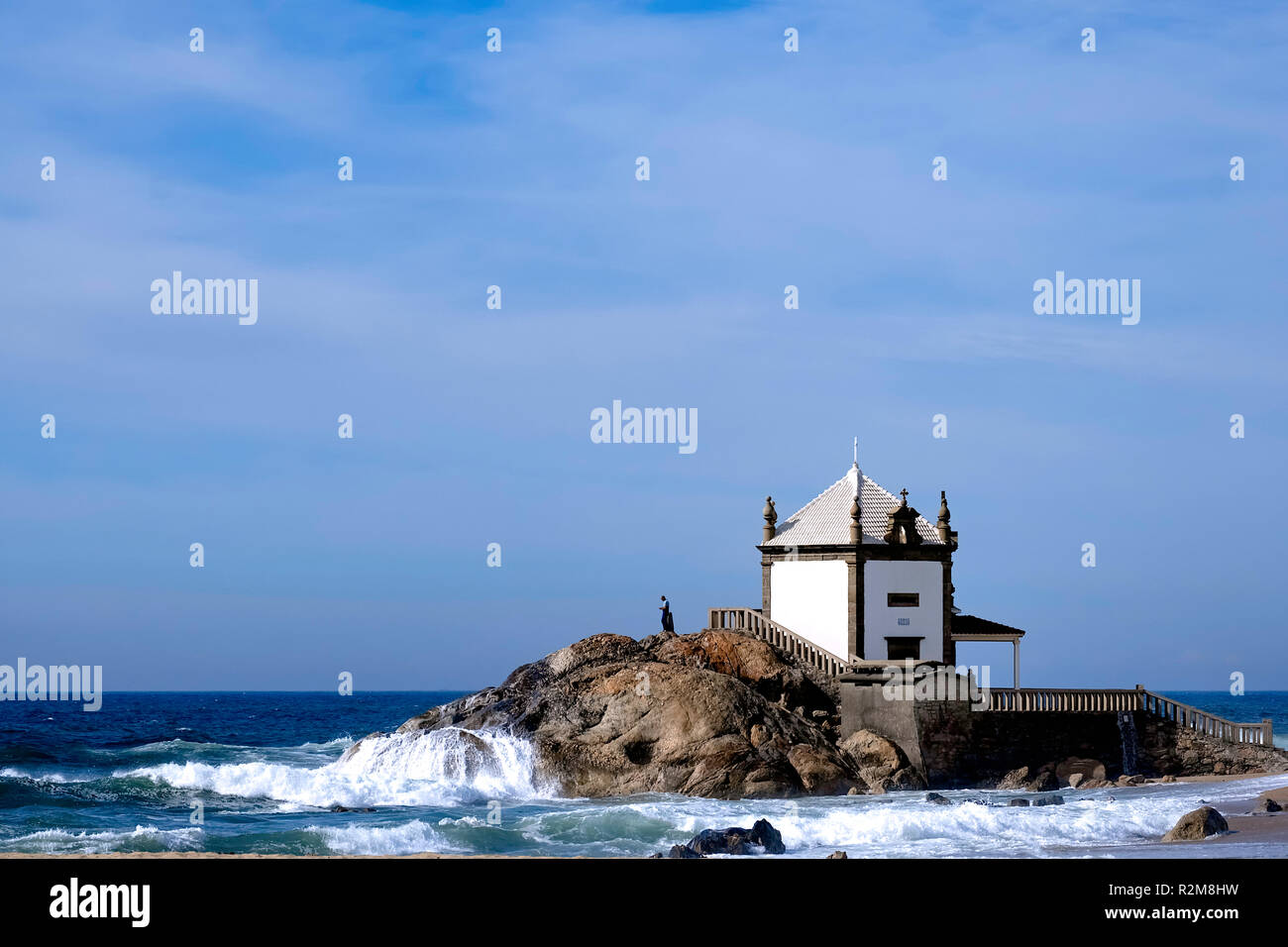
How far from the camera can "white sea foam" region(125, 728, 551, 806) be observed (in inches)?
1513

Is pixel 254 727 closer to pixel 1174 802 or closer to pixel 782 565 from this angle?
pixel 782 565

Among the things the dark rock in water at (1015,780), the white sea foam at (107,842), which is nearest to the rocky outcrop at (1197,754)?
the dark rock in water at (1015,780)

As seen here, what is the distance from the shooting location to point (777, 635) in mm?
45375

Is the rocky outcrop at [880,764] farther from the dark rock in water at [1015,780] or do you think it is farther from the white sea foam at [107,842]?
the white sea foam at [107,842]

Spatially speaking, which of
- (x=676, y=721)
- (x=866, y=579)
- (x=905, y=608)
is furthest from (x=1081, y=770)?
(x=676, y=721)

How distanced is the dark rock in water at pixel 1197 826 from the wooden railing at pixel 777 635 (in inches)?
627

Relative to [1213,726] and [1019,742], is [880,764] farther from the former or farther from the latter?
[1213,726]

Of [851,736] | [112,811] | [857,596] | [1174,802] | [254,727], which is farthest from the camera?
[254,727]

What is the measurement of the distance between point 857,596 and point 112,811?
→ 2278 cm

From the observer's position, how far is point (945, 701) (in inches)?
1656

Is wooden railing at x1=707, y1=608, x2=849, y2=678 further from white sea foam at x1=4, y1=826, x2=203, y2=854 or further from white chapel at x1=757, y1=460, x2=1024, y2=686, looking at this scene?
A: white sea foam at x1=4, y1=826, x2=203, y2=854

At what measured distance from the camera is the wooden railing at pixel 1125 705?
142 feet

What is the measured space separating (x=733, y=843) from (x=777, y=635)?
62.1 feet
